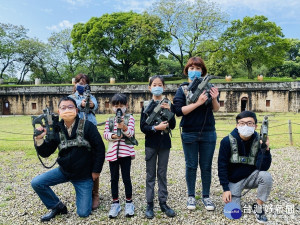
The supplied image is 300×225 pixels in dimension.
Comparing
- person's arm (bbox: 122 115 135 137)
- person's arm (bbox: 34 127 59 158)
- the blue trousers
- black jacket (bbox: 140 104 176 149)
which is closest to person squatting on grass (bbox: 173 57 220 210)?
black jacket (bbox: 140 104 176 149)

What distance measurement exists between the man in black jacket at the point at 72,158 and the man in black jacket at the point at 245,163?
1.96 m

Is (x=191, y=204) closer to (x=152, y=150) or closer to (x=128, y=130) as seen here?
(x=152, y=150)

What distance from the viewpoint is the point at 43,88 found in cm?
2603

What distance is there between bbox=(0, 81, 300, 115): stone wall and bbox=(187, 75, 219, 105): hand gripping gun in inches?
840

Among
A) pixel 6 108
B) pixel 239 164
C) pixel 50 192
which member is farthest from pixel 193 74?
pixel 6 108

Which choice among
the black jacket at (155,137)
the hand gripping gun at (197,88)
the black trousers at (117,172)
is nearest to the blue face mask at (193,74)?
the hand gripping gun at (197,88)

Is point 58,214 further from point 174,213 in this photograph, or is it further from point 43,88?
point 43,88

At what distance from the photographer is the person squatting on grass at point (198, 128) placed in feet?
11.9

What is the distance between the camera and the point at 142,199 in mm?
4320

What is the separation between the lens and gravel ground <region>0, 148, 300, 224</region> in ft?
11.5

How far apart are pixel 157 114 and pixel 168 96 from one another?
21715 millimetres

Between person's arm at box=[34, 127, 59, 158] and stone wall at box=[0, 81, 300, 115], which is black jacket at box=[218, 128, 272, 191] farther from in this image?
stone wall at box=[0, 81, 300, 115]

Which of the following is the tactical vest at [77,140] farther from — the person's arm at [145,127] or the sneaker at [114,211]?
the sneaker at [114,211]

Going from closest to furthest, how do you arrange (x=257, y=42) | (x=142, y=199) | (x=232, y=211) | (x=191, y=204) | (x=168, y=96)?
(x=232, y=211), (x=191, y=204), (x=142, y=199), (x=168, y=96), (x=257, y=42)
